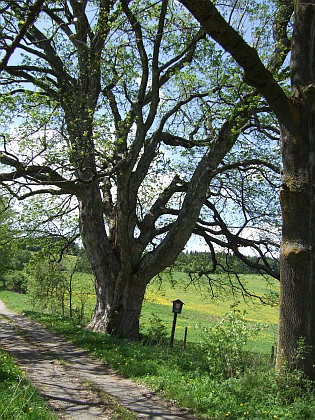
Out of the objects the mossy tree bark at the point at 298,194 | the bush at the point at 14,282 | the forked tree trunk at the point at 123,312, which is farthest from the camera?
the bush at the point at 14,282

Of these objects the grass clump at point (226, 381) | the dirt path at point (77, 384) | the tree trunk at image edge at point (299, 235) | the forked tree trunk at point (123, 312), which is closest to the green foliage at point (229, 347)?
the grass clump at point (226, 381)

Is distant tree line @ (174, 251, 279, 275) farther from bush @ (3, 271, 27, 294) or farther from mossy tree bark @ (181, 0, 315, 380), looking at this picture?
bush @ (3, 271, 27, 294)

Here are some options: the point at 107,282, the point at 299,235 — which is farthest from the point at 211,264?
the point at 299,235

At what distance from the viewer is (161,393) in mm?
6469

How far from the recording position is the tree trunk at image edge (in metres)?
6.20

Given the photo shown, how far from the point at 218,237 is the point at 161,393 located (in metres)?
8.67

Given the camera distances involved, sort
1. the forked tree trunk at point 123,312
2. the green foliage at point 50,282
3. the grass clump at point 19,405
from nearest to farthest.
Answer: the grass clump at point 19,405 < the forked tree trunk at point 123,312 < the green foliage at point 50,282

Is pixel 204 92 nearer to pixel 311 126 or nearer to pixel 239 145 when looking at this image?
pixel 239 145

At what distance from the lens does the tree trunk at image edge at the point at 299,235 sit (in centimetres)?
620

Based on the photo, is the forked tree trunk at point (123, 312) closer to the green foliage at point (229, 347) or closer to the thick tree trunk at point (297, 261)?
the green foliage at point (229, 347)

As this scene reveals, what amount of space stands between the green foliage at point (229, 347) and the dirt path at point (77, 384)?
3.95ft

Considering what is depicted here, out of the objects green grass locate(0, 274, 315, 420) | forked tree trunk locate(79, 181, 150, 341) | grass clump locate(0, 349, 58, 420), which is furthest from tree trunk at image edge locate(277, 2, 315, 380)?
forked tree trunk locate(79, 181, 150, 341)

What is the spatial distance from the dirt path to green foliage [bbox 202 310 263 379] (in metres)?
1.20

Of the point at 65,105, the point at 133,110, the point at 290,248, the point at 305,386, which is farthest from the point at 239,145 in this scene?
the point at 305,386
